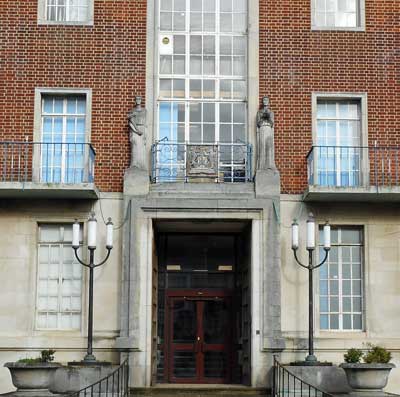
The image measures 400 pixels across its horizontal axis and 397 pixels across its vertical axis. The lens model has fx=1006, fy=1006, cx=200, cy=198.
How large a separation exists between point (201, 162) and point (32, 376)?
6541 millimetres

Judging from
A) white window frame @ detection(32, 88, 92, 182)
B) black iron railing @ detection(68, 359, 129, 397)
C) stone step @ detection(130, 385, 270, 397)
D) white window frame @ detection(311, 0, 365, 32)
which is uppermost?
white window frame @ detection(311, 0, 365, 32)

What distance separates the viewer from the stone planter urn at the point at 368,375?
1902 centimetres

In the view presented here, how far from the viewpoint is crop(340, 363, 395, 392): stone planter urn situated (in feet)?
62.4

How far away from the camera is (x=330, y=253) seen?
22766 millimetres

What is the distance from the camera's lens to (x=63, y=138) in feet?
75.3

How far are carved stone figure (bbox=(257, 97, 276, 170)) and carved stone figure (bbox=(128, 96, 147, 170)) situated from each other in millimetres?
2570

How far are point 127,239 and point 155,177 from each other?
A: 1.61 meters

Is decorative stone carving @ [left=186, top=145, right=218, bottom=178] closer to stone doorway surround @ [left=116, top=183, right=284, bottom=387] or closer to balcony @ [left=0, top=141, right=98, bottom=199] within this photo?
stone doorway surround @ [left=116, top=183, right=284, bottom=387]

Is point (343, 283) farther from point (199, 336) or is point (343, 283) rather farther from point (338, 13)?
point (338, 13)

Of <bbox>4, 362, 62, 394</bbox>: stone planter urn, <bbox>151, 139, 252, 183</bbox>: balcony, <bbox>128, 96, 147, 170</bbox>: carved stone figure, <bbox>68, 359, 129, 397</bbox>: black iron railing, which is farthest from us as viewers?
<bbox>151, 139, 252, 183</bbox>: balcony

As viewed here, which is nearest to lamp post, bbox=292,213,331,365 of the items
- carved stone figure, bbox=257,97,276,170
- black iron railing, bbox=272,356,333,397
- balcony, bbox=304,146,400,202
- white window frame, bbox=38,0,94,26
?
black iron railing, bbox=272,356,333,397

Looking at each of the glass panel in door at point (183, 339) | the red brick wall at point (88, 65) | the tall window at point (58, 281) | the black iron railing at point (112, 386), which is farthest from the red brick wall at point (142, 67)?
the black iron railing at point (112, 386)

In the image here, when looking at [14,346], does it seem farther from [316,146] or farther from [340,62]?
[340,62]

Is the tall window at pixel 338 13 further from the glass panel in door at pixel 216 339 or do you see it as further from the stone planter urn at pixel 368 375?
the stone planter urn at pixel 368 375
